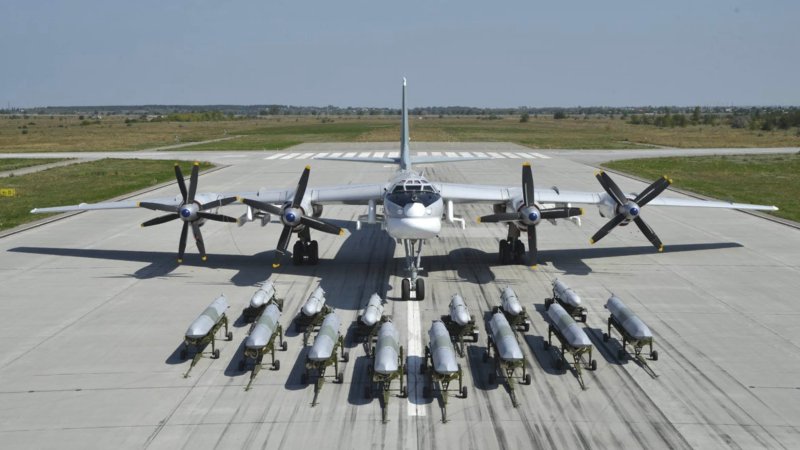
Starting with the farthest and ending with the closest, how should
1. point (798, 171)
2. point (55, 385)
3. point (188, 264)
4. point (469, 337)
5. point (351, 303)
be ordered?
point (798, 171)
point (188, 264)
point (351, 303)
point (469, 337)
point (55, 385)

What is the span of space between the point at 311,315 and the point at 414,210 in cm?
490

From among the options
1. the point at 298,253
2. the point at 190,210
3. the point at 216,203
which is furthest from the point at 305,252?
the point at 190,210

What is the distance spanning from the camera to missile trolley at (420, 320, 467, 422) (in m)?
13.4

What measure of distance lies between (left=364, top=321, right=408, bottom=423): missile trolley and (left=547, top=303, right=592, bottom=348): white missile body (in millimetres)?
4331

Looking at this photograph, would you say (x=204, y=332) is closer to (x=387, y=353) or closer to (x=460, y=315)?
(x=387, y=353)

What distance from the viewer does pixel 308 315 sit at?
57.6ft

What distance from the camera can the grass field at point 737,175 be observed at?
1629 inches

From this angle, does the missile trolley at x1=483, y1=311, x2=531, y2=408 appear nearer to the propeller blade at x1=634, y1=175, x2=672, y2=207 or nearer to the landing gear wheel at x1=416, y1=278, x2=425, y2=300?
the landing gear wheel at x1=416, y1=278, x2=425, y2=300

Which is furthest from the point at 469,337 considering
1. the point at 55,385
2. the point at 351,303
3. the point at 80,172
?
the point at 80,172

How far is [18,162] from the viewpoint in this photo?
67.4 m

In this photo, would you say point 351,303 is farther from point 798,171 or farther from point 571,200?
point 798,171

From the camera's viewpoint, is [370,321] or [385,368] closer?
[385,368]

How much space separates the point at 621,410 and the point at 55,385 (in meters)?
13.6

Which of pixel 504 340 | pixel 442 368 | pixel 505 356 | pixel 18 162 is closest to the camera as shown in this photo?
pixel 442 368
